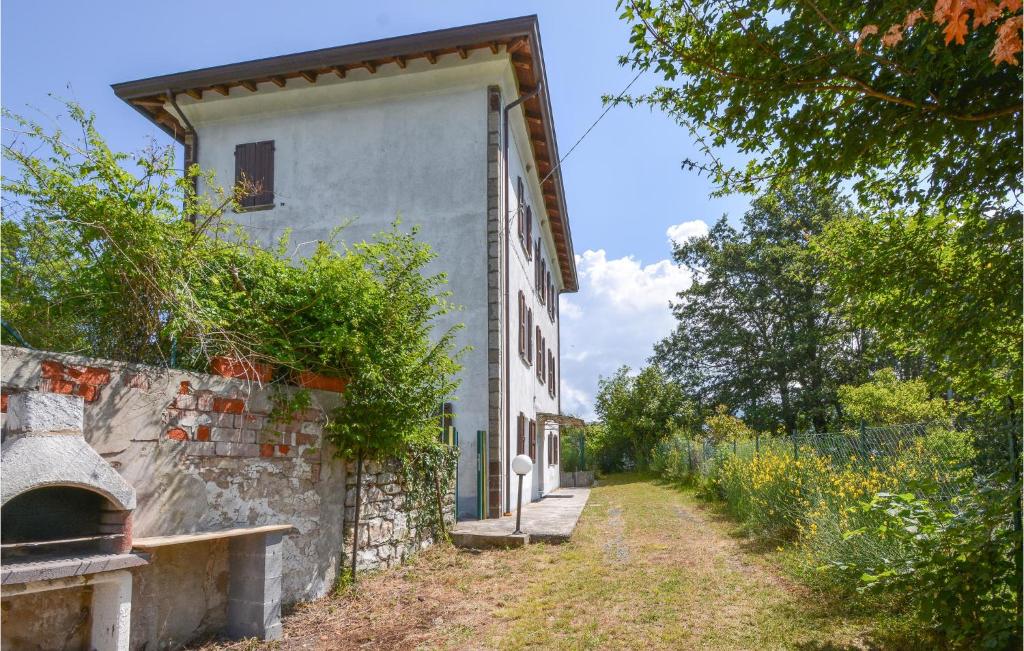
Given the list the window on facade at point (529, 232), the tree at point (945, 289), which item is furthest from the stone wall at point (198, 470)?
the window on facade at point (529, 232)

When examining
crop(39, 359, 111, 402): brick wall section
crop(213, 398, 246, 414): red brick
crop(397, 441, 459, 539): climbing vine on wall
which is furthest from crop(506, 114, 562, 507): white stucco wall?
crop(39, 359, 111, 402): brick wall section

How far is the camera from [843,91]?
11.3ft

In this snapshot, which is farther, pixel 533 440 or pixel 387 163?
pixel 533 440

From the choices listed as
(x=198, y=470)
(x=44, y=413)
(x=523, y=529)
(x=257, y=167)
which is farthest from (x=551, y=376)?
(x=44, y=413)

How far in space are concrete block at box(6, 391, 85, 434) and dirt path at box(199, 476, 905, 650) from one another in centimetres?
198

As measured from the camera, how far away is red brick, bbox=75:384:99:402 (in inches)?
147

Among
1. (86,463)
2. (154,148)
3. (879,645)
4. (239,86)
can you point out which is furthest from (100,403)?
(239,86)

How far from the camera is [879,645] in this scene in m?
4.22

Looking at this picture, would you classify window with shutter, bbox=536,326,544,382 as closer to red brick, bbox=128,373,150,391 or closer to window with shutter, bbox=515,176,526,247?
window with shutter, bbox=515,176,526,247

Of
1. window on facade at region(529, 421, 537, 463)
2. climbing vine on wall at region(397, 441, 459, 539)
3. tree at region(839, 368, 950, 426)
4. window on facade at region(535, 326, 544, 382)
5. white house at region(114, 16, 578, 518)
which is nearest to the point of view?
climbing vine on wall at region(397, 441, 459, 539)

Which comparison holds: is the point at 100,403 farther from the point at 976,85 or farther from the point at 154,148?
the point at 976,85

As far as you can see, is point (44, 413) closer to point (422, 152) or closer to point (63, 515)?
point (63, 515)

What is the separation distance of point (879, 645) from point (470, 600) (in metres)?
3.21

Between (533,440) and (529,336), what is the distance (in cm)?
259
